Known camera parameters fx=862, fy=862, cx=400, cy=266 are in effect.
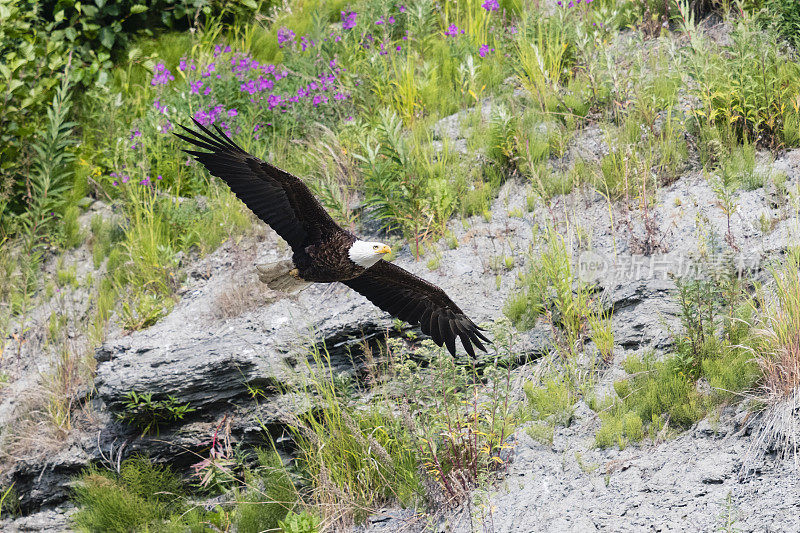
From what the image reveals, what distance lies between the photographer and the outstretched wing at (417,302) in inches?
210

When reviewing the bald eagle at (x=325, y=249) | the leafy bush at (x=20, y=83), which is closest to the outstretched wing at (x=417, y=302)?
the bald eagle at (x=325, y=249)

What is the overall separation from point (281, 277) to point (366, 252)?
27.9 inches

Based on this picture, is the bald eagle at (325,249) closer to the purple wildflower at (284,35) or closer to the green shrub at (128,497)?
the green shrub at (128,497)

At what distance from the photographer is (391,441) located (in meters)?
5.17

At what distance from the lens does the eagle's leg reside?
5.43 metres

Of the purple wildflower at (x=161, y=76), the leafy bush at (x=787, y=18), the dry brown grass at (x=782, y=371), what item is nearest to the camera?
the dry brown grass at (x=782, y=371)

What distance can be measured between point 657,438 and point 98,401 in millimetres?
3929

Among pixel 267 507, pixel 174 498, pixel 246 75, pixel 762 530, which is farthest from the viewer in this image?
pixel 246 75

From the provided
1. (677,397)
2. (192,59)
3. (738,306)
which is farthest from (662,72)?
(192,59)

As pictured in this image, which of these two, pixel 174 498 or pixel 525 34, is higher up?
pixel 525 34

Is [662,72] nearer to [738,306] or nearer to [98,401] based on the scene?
[738,306]

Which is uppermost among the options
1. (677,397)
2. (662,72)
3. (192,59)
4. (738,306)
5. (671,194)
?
(192,59)

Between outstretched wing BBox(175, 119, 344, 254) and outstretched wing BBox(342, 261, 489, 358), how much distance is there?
18.3 inches

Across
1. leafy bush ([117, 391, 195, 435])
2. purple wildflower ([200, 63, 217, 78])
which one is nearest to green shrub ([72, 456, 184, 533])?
leafy bush ([117, 391, 195, 435])
